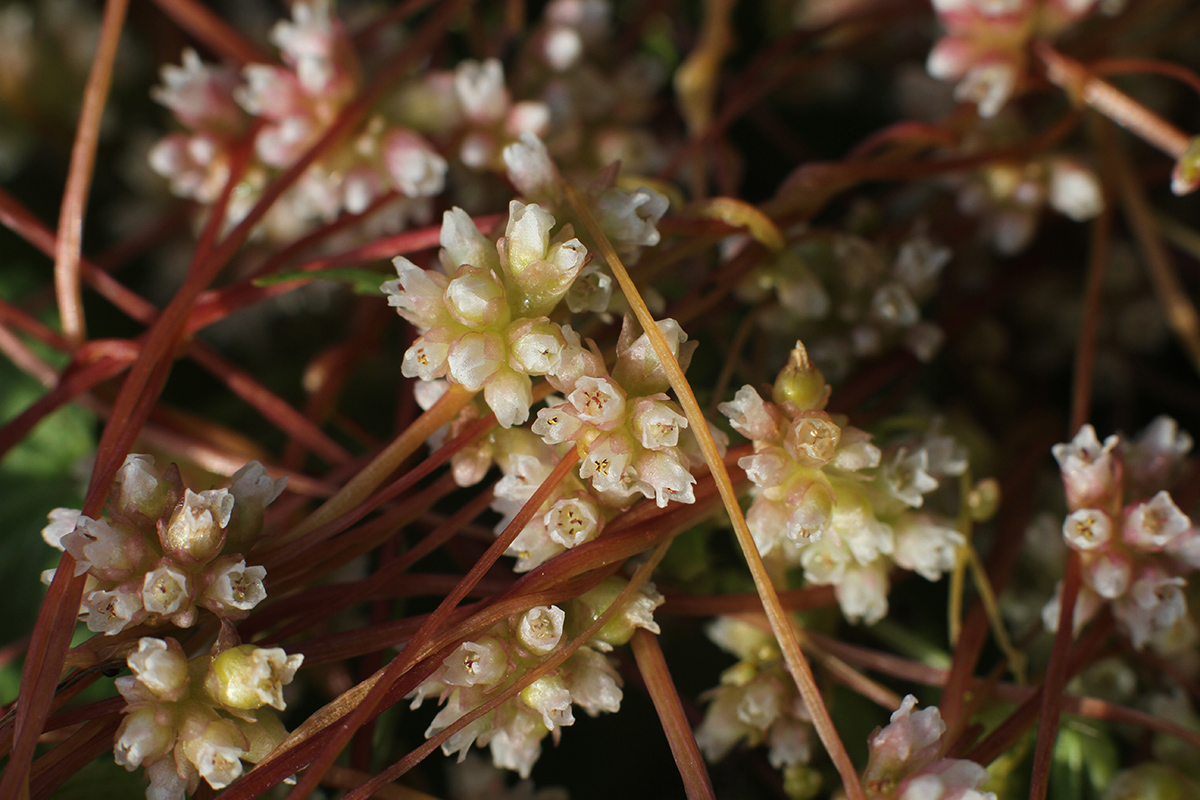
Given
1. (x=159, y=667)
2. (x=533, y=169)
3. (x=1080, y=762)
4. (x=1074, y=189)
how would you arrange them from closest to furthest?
(x=159, y=667) < (x=533, y=169) < (x=1080, y=762) < (x=1074, y=189)

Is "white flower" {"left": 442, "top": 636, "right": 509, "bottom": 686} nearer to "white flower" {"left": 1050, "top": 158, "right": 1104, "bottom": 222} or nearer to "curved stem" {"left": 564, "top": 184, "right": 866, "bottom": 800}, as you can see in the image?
"curved stem" {"left": 564, "top": 184, "right": 866, "bottom": 800}

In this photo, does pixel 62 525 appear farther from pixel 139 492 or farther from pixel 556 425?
pixel 556 425

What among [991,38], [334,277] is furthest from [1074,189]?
[334,277]

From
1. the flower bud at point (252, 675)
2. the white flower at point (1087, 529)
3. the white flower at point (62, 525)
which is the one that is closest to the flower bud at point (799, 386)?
the white flower at point (1087, 529)

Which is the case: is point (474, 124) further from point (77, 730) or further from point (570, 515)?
point (77, 730)

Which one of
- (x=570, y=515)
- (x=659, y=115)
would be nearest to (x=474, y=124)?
(x=659, y=115)

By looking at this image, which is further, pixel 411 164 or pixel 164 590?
pixel 411 164

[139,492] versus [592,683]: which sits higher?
[139,492]

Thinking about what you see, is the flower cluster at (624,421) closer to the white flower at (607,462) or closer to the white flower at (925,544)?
the white flower at (607,462)

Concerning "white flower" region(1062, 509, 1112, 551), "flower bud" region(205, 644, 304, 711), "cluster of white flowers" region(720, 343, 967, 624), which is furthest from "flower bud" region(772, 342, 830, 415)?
"flower bud" region(205, 644, 304, 711)
